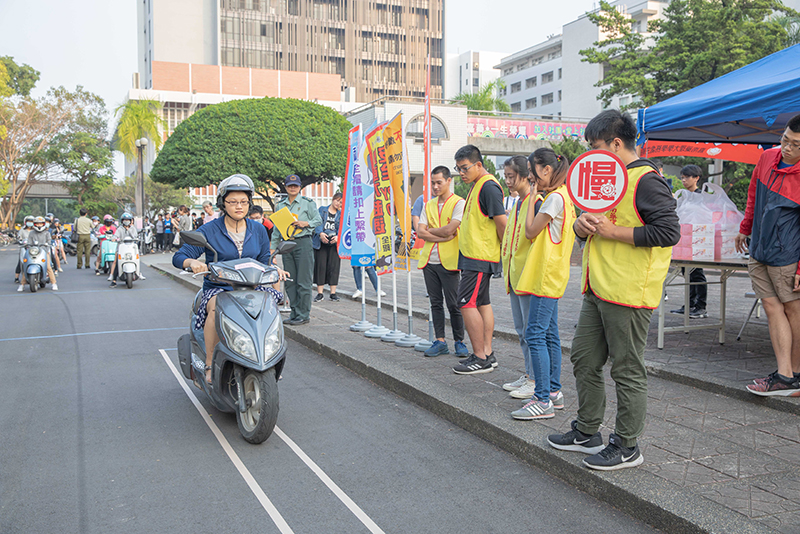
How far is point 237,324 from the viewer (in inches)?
173

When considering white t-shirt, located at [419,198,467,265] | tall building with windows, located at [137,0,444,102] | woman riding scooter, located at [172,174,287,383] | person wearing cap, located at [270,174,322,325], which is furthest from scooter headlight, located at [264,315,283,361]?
tall building with windows, located at [137,0,444,102]

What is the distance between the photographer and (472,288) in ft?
18.8

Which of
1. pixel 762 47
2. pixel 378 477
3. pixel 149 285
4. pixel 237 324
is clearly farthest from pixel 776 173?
pixel 762 47

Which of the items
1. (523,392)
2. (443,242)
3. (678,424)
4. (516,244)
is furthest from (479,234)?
(678,424)

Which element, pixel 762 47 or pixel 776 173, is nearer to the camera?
pixel 776 173

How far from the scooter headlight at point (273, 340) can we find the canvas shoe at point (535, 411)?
168 centimetres

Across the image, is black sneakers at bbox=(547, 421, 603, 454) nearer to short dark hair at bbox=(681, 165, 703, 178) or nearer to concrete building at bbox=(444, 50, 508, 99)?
short dark hair at bbox=(681, 165, 703, 178)

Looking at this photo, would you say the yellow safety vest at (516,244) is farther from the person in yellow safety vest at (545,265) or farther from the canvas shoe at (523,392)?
the canvas shoe at (523,392)

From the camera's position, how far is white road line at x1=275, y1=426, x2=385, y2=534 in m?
3.27

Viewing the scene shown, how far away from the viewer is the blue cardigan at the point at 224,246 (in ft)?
16.3

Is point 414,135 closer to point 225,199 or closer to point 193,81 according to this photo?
point 225,199

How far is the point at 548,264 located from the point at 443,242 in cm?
180

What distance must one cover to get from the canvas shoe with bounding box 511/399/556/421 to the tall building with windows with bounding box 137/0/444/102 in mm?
81792

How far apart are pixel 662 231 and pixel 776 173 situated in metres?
2.28
